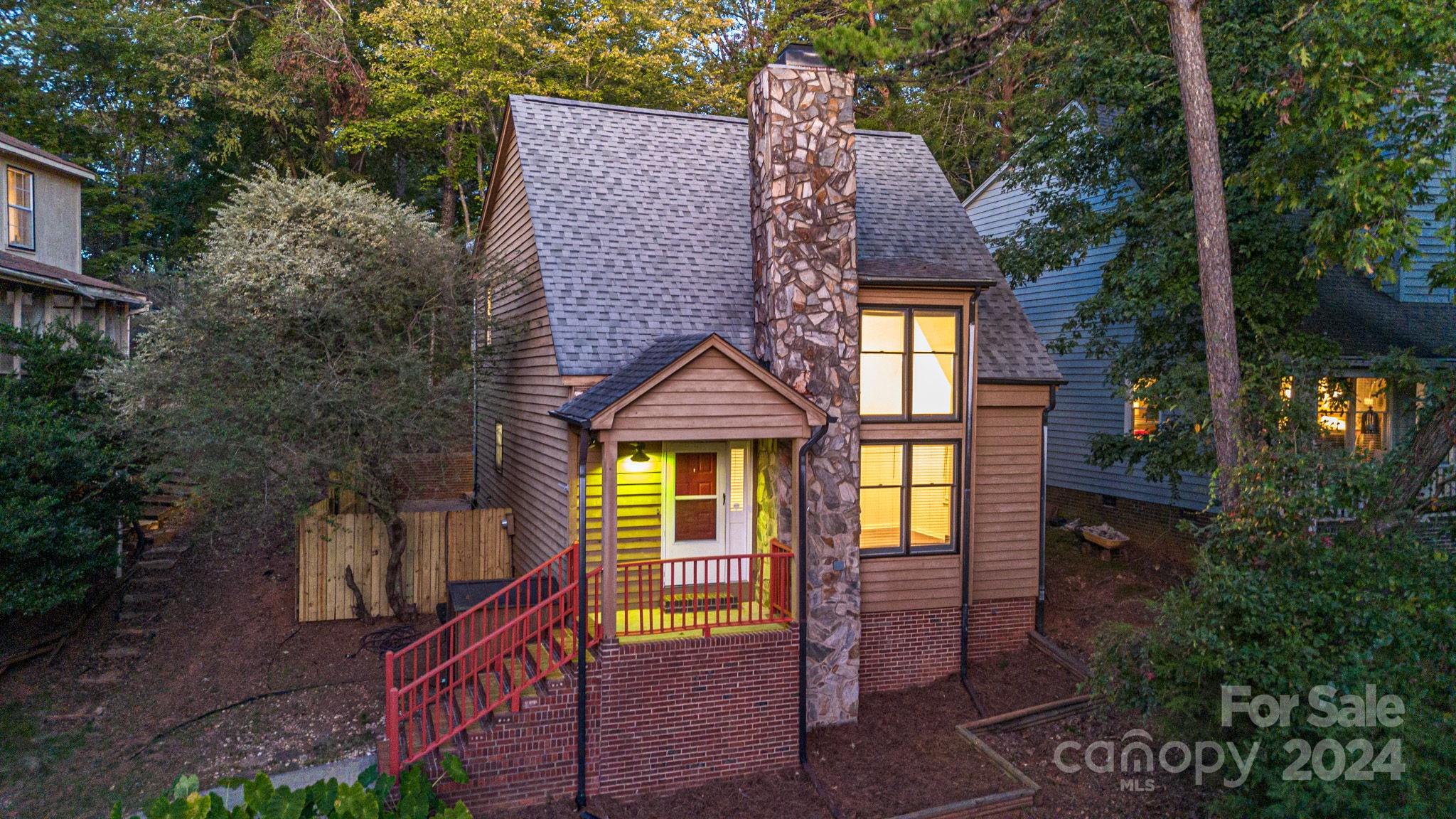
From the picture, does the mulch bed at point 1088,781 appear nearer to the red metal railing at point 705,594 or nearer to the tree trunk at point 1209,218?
the red metal railing at point 705,594

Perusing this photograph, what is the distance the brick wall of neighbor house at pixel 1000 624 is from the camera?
1143 cm

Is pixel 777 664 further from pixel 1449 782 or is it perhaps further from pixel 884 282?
pixel 1449 782

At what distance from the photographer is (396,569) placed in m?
12.2

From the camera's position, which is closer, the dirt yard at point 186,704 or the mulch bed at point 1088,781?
the mulch bed at point 1088,781

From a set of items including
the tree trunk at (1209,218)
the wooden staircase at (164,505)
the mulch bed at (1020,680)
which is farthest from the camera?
the wooden staircase at (164,505)

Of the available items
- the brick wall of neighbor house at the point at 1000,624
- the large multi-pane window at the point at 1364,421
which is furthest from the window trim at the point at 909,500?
the large multi-pane window at the point at 1364,421

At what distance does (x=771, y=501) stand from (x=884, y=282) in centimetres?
301

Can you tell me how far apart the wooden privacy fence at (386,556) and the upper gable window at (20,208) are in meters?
9.37

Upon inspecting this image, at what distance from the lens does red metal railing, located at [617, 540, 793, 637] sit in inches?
346

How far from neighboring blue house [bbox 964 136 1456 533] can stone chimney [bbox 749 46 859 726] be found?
5.40m

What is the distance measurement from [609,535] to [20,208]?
14980 mm

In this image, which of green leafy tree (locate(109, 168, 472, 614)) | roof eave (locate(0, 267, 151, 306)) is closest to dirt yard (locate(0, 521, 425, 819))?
green leafy tree (locate(109, 168, 472, 614))

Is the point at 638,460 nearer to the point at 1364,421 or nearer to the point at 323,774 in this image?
the point at 323,774

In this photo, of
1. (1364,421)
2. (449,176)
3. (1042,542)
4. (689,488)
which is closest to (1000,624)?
(1042,542)
